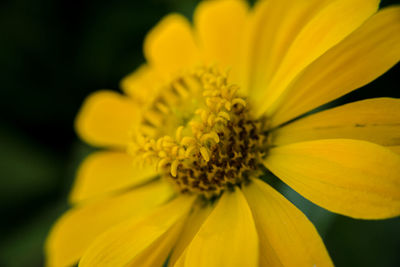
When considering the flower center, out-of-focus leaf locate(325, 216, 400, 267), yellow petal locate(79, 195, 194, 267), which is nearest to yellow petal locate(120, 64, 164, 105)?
the flower center

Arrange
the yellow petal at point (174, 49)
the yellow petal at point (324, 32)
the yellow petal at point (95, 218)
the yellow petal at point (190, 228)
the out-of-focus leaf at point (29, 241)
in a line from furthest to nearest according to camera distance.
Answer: the out-of-focus leaf at point (29, 241)
the yellow petal at point (174, 49)
the yellow petal at point (95, 218)
the yellow petal at point (190, 228)
the yellow petal at point (324, 32)

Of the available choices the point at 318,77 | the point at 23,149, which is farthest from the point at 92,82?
the point at 318,77

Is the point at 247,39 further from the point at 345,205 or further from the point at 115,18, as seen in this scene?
the point at 115,18

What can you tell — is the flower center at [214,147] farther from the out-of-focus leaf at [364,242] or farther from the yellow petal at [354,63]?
the out-of-focus leaf at [364,242]

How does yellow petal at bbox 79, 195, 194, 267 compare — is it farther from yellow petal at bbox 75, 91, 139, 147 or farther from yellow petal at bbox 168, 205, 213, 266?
yellow petal at bbox 75, 91, 139, 147

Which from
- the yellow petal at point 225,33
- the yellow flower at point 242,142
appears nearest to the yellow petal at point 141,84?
the yellow flower at point 242,142

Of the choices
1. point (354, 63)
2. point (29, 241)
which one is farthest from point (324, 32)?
point (29, 241)

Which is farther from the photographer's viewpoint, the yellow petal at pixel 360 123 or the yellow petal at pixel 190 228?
the yellow petal at pixel 190 228

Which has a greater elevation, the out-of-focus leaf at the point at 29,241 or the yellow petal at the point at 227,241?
the out-of-focus leaf at the point at 29,241
